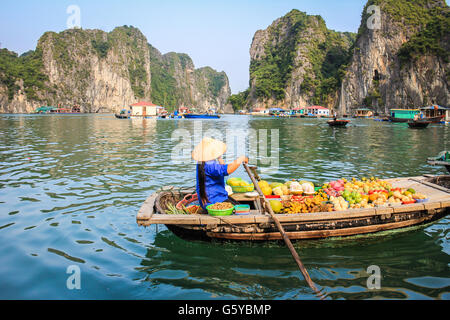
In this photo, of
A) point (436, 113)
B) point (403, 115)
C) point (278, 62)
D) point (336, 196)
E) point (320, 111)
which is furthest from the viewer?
point (278, 62)

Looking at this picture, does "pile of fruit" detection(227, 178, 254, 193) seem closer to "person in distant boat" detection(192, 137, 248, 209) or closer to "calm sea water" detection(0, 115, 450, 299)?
"person in distant boat" detection(192, 137, 248, 209)

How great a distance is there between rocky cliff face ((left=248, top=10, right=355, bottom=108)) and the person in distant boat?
116634 mm

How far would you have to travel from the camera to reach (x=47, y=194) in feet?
29.1

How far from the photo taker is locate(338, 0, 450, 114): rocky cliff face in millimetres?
73625

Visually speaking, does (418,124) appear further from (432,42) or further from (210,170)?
(432,42)

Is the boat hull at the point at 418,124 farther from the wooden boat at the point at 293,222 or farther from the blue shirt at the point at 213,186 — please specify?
the blue shirt at the point at 213,186

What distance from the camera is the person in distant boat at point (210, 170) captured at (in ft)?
18.5

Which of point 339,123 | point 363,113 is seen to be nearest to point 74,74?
point 363,113

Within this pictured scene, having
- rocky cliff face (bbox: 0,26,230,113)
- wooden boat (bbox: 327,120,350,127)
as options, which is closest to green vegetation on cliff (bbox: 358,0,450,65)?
wooden boat (bbox: 327,120,350,127)

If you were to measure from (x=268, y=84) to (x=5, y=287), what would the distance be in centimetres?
14139

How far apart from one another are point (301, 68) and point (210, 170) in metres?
137

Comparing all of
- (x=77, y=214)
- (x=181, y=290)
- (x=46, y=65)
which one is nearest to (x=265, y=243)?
(x=181, y=290)

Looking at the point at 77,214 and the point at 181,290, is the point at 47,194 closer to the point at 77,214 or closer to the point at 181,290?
the point at 77,214

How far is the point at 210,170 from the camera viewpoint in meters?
5.72
